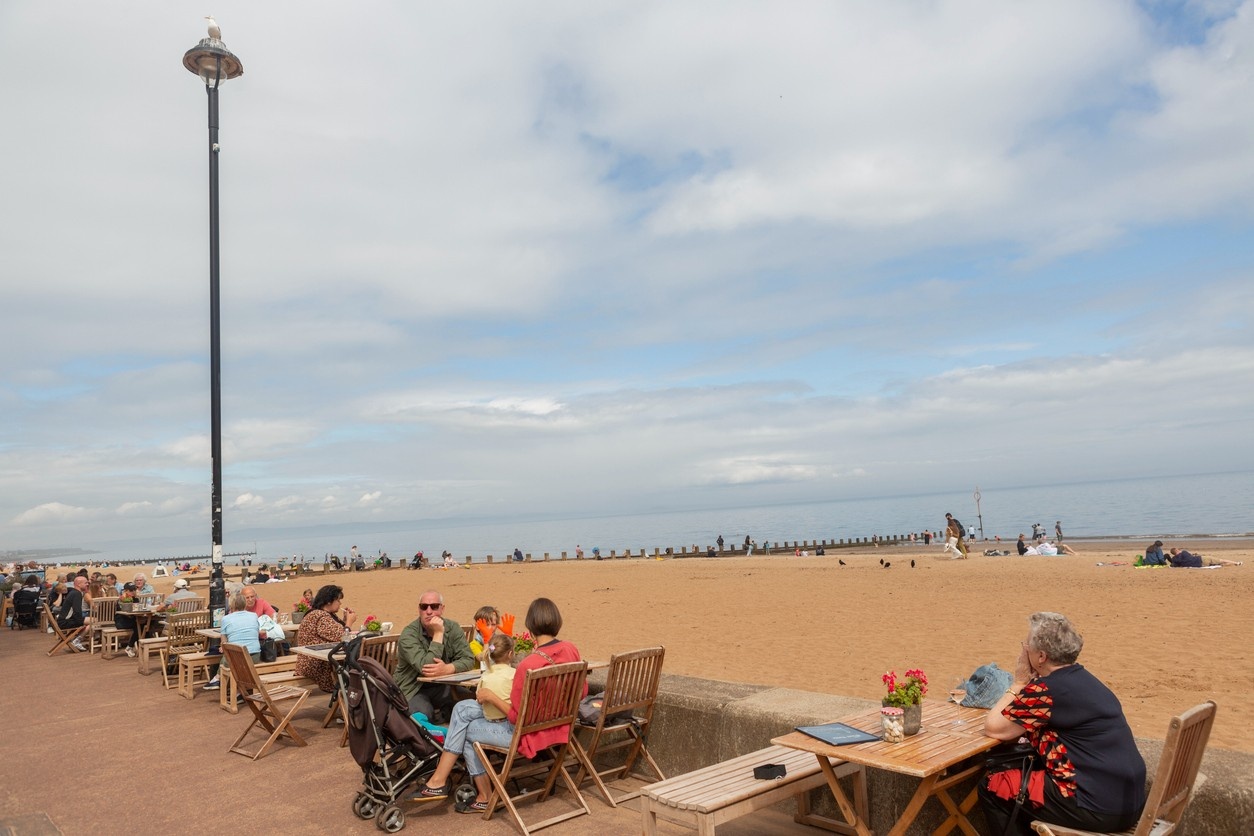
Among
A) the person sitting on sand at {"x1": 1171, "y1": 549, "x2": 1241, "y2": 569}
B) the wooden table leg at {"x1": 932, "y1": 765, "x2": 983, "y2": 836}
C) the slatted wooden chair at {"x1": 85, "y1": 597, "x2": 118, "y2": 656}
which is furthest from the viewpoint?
the person sitting on sand at {"x1": 1171, "y1": 549, "x2": 1241, "y2": 569}

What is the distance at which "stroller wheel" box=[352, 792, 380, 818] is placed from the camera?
16.4ft

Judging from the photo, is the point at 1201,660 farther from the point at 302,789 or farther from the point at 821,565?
the point at 821,565

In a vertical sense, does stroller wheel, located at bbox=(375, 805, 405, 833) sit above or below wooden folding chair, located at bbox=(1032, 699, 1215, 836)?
below

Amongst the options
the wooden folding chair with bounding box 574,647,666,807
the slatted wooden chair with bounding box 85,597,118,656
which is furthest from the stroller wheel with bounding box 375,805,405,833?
the slatted wooden chair with bounding box 85,597,118,656

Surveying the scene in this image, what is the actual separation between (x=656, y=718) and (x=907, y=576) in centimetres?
2108

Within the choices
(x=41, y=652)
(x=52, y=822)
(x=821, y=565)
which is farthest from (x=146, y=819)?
(x=821, y=565)

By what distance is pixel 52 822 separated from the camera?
522 centimetres

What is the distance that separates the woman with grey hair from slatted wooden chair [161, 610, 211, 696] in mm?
9338

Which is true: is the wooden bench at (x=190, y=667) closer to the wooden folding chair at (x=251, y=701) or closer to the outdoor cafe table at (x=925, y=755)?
the wooden folding chair at (x=251, y=701)

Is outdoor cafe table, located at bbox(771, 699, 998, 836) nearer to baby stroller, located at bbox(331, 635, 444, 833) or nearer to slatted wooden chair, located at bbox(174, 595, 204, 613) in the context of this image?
baby stroller, located at bbox(331, 635, 444, 833)

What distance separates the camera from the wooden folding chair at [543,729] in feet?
15.4

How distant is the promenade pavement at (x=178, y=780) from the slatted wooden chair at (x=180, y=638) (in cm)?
70

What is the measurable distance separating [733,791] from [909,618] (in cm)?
1335

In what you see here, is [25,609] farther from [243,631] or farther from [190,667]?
[243,631]
